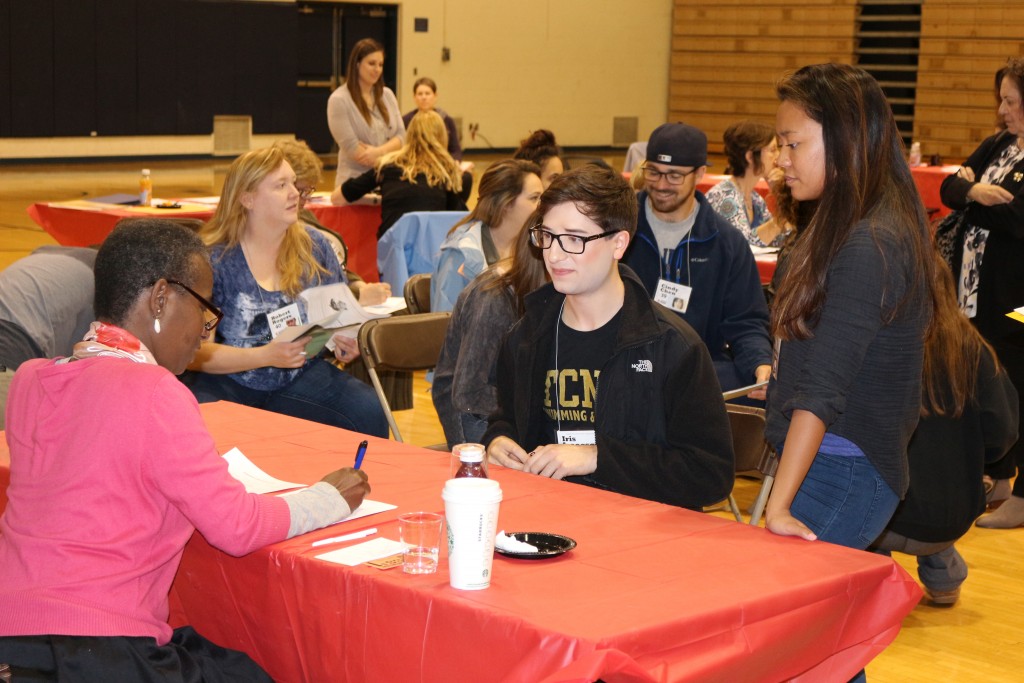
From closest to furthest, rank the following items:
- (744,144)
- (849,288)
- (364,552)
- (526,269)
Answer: (364,552) < (849,288) < (526,269) < (744,144)

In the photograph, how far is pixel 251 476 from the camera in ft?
7.89

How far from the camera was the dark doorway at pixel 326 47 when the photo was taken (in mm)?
16844

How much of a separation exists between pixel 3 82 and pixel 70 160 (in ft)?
4.30

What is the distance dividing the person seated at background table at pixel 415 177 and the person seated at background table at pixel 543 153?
6.62ft

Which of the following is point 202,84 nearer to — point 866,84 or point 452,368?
point 452,368

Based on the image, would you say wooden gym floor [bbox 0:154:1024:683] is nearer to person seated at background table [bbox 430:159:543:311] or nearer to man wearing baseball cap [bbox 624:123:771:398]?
man wearing baseball cap [bbox 624:123:771:398]

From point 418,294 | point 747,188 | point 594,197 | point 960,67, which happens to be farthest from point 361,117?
point 960,67

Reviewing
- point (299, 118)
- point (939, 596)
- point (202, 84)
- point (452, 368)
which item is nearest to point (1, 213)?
point (202, 84)

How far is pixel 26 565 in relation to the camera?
1862mm

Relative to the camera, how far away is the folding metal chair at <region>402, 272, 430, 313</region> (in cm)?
479

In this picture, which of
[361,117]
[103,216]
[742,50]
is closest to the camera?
[103,216]

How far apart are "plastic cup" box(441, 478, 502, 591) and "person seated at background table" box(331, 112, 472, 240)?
17.9 ft

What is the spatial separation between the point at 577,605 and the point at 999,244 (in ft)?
11.7

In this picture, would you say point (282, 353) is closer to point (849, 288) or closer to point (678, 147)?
point (678, 147)
